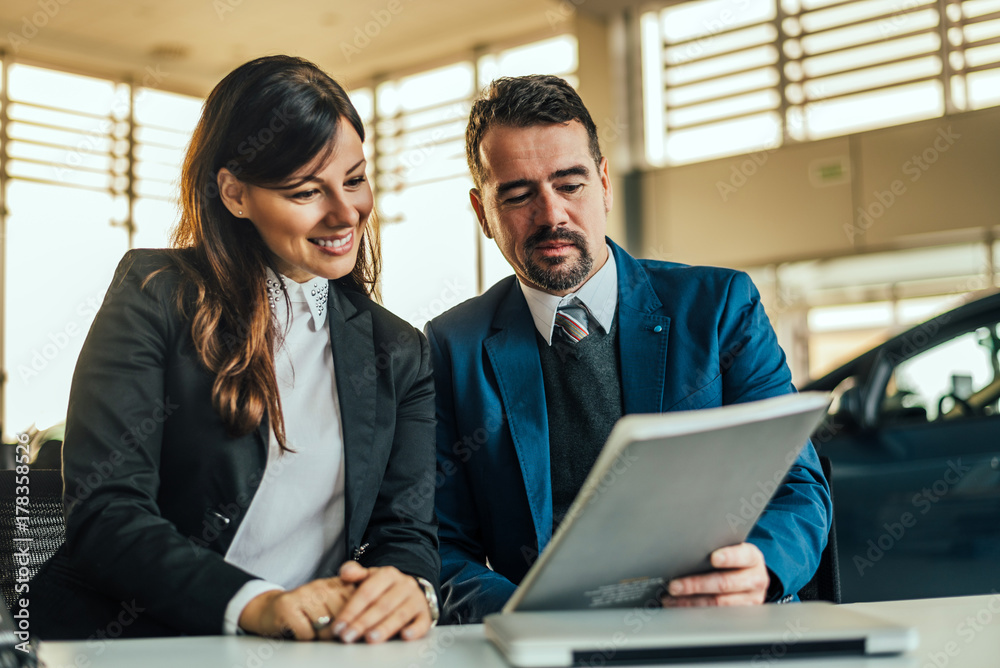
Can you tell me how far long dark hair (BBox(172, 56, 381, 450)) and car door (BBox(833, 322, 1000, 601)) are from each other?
2.19 meters

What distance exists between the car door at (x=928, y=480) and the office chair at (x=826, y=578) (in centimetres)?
138

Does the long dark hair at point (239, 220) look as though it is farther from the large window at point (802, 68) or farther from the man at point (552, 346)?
the large window at point (802, 68)

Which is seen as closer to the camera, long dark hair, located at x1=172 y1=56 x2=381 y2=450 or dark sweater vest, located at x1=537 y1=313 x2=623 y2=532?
long dark hair, located at x1=172 y1=56 x2=381 y2=450

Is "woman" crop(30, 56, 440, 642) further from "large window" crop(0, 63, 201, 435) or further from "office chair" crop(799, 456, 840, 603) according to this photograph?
"large window" crop(0, 63, 201, 435)

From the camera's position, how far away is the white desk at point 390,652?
0.83m

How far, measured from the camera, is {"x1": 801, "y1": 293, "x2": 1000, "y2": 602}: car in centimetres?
276

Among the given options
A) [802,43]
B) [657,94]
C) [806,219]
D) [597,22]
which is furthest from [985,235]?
[597,22]

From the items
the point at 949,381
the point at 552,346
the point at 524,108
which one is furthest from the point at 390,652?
the point at 949,381

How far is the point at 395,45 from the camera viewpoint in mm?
8234

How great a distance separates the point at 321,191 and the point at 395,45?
7271 mm

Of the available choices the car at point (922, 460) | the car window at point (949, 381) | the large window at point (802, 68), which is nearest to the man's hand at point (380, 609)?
the car at point (922, 460)

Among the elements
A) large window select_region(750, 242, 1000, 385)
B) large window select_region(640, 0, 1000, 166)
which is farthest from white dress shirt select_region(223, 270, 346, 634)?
large window select_region(640, 0, 1000, 166)

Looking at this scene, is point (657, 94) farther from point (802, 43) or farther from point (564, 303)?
point (564, 303)

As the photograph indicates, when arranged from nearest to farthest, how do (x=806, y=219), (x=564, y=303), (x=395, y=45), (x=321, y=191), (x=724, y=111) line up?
1. (x=321, y=191)
2. (x=564, y=303)
3. (x=806, y=219)
4. (x=724, y=111)
5. (x=395, y=45)
